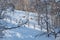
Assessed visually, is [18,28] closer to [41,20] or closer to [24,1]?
[41,20]

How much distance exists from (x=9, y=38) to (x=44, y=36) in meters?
0.59

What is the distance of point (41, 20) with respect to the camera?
361cm

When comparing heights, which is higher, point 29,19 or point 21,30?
point 29,19

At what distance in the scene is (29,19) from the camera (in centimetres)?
381

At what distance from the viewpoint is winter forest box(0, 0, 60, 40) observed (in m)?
3.32

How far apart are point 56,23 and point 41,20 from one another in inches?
11.0

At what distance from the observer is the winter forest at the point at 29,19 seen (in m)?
3.32

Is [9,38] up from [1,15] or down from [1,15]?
down

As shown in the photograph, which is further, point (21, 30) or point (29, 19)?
point (29, 19)

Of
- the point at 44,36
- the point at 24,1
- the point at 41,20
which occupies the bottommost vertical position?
the point at 44,36

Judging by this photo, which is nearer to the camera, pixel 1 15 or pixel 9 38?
pixel 9 38

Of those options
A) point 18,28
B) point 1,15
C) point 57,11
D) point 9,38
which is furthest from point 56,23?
point 1,15

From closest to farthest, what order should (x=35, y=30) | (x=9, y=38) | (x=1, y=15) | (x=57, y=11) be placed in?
(x=9, y=38)
(x=35, y=30)
(x=57, y=11)
(x=1, y=15)

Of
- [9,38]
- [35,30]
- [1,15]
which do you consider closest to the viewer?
[9,38]
